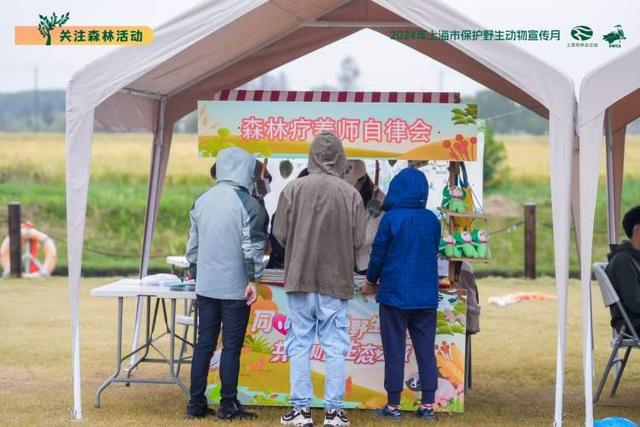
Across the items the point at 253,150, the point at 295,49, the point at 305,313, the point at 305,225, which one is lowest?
the point at 305,313

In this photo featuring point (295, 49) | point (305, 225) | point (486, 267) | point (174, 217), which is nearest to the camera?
point (305, 225)

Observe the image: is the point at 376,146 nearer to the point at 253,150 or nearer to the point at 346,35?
the point at 253,150

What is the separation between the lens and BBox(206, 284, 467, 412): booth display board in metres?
7.03

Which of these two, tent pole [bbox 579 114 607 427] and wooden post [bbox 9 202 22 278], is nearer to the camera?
tent pole [bbox 579 114 607 427]

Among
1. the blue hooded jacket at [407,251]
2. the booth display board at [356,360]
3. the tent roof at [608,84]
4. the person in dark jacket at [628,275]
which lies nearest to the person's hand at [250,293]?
the booth display board at [356,360]

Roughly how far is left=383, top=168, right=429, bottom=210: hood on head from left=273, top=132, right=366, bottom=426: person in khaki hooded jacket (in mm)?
306

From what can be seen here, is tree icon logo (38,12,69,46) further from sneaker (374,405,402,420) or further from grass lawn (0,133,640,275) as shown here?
grass lawn (0,133,640,275)

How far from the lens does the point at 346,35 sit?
851 centimetres

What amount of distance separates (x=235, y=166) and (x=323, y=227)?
664 mm

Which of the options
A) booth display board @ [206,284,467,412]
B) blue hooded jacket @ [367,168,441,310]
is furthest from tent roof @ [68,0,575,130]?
booth display board @ [206,284,467,412]

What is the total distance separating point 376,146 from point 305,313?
3.76 ft

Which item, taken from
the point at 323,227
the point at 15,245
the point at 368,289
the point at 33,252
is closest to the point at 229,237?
the point at 323,227

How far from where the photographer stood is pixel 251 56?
27.2 feet

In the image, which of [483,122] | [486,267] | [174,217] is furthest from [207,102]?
[174,217]
